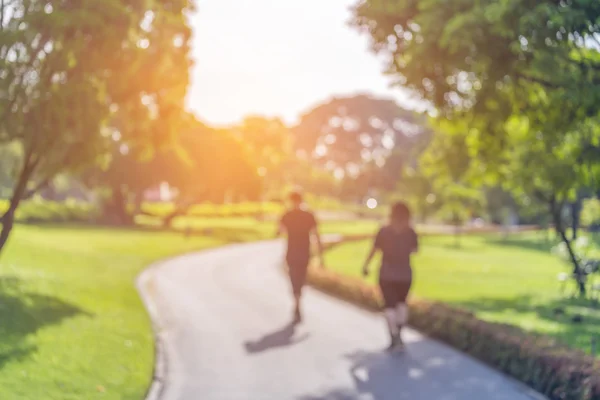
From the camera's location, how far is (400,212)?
11148mm

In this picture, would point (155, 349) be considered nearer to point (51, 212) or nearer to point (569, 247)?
point (569, 247)

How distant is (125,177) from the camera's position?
186 feet

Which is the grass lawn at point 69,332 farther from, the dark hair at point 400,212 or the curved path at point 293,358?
the dark hair at point 400,212

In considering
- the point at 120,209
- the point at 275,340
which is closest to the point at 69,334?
the point at 275,340

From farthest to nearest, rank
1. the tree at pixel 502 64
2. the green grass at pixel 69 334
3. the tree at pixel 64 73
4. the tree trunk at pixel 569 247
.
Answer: the tree trunk at pixel 569 247, the tree at pixel 64 73, the tree at pixel 502 64, the green grass at pixel 69 334

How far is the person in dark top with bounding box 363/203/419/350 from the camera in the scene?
36.5 feet

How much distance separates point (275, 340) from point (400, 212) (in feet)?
9.11

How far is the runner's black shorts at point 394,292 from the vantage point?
440 inches

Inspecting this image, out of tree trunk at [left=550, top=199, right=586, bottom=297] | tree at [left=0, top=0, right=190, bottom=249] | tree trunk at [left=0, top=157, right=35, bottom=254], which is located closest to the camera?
tree at [left=0, top=0, right=190, bottom=249]

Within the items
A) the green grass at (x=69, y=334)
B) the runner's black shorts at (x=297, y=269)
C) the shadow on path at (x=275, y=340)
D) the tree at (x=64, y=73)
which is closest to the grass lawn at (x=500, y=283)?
the shadow on path at (x=275, y=340)

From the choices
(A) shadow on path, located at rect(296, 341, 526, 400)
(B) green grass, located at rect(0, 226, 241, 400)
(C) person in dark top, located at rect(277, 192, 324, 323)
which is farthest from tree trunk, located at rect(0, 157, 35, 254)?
(A) shadow on path, located at rect(296, 341, 526, 400)

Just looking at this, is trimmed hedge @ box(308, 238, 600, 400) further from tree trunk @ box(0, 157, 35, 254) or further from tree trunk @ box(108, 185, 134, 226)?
tree trunk @ box(108, 185, 134, 226)

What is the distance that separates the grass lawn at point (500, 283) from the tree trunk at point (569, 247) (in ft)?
2.21

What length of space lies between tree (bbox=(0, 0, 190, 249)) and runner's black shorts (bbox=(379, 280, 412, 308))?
17.1 ft
